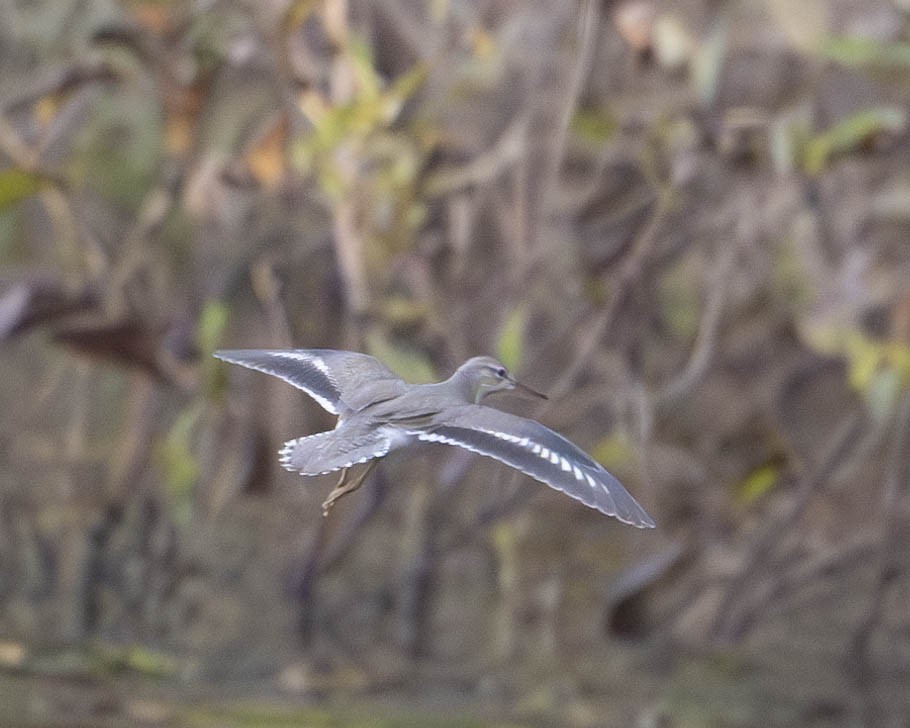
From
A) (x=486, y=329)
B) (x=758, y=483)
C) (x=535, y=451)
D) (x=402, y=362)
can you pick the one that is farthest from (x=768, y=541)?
(x=535, y=451)

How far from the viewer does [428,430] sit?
1.25 m

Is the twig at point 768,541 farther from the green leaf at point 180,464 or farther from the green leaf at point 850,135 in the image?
the green leaf at point 180,464

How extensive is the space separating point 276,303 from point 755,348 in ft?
3.58

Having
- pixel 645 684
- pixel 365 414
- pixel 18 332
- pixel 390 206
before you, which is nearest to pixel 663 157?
pixel 390 206

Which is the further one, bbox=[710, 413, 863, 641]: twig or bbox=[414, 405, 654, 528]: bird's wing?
bbox=[710, 413, 863, 641]: twig

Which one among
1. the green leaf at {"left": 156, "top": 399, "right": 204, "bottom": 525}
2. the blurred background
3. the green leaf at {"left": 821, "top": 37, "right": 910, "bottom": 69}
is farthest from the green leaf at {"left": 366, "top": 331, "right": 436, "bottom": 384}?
the green leaf at {"left": 821, "top": 37, "right": 910, "bottom": 69}

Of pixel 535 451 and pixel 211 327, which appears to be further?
pixel 211 327

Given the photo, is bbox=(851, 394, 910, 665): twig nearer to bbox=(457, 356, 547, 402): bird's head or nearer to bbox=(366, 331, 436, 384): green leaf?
bbox=(366, 331, 436, 384): green leaf

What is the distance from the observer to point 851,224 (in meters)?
3.15

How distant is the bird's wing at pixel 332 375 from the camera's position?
55.2 inches

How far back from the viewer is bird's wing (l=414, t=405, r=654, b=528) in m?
1.15

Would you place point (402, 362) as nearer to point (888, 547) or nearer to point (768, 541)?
point (768, 541)

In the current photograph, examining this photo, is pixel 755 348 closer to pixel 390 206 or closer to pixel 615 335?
pixel 615 335

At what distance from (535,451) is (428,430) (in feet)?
0.33
